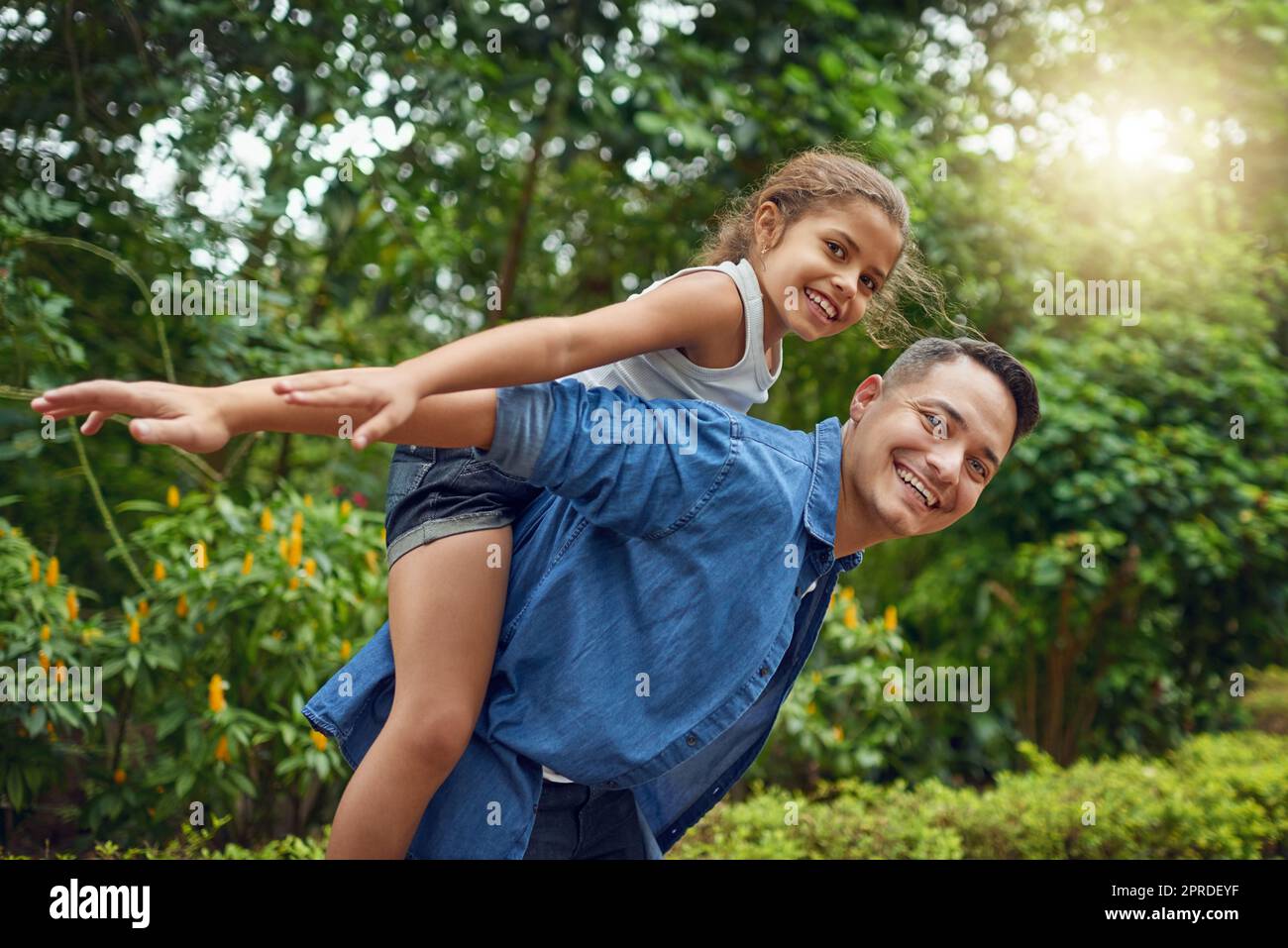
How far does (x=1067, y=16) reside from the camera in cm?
674

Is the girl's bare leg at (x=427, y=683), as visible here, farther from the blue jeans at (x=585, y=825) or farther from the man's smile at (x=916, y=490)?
the man's smile at (x=916, y=490)

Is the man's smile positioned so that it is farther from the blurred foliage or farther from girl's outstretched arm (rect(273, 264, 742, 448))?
the blurred foliage

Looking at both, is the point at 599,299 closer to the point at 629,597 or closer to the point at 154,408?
the point at 629,597

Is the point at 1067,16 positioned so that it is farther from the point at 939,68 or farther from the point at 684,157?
the point at 684,157

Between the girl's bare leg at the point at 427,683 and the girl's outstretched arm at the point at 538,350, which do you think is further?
the girl's bare leg at the point at 427,683

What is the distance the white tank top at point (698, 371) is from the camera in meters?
1.66

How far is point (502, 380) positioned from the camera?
4.29ft
